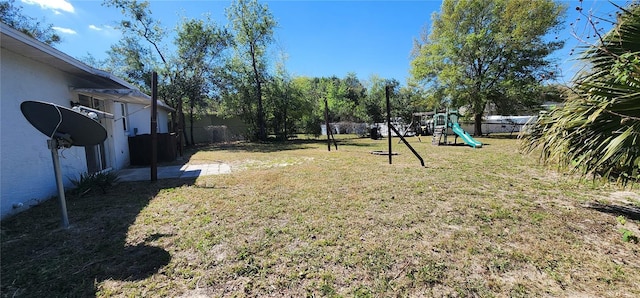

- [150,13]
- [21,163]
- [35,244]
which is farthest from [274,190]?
[150,13]

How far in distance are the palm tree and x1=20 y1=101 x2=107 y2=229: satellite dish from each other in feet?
16.1

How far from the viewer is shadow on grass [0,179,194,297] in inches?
85.7

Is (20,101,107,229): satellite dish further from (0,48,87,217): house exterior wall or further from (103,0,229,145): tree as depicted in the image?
(103,0,229,145): tree

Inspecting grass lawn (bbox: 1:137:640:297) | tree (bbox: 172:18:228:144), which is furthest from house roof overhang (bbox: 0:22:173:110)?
tree (bbox: 172:18:228:144)

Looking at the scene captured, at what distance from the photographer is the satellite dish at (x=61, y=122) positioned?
9.50 ft

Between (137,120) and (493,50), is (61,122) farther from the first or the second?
(493,50)

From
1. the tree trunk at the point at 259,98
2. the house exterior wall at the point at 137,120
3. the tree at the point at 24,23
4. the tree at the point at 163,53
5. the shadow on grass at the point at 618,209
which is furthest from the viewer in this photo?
the tree trunk at the point at 259,98

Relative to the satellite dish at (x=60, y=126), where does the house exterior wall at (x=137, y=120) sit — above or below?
above

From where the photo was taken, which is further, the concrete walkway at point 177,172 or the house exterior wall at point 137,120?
the house exterior wall at point 137,120

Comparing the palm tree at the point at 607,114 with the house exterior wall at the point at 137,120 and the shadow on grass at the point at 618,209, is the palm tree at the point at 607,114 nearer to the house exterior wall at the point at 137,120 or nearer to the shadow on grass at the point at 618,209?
the shadow on grass at the point at 618,209

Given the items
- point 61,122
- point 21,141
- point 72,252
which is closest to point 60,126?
point 61,122

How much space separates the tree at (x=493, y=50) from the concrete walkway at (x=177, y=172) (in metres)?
16.5

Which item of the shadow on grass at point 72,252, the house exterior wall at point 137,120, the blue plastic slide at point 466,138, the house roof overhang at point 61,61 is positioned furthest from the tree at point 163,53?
the blue plastic slide at point 466,138

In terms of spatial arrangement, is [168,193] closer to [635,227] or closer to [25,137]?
[25,137]
